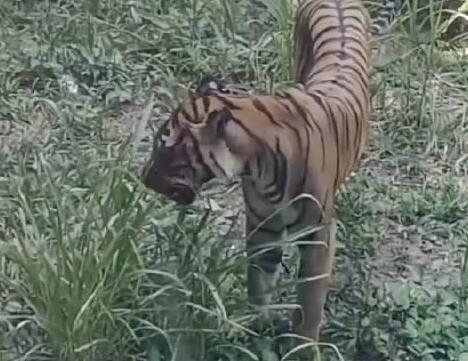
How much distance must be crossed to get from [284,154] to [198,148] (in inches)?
9.8

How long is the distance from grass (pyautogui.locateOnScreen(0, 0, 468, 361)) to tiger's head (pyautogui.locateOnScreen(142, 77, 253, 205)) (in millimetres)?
258

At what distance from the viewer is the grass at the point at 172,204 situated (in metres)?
3.42

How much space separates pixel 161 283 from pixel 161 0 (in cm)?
247

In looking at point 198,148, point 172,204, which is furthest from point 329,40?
point 198,148

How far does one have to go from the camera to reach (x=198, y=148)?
317 cm

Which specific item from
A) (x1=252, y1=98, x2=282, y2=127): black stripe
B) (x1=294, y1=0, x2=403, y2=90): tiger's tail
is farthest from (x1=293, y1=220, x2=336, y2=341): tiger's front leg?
(x1=294, y1=0, x2=403, y2=90): tiger's tail

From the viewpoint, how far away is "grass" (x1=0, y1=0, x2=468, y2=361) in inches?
135

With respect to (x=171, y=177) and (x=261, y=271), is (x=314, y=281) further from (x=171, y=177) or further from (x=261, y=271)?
(x=171, y=177)

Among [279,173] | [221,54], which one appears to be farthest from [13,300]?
[221,54]

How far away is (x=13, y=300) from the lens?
3.64 metres

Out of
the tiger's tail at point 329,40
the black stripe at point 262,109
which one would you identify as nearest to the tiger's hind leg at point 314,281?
the black stripe at point 262,109

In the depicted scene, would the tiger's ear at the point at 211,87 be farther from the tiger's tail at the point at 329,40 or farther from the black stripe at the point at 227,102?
the tiger's tail at the point at 329,40

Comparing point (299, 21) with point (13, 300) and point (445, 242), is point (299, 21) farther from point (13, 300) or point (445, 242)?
point (13, 300)

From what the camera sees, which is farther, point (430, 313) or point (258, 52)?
point (258, 52)
